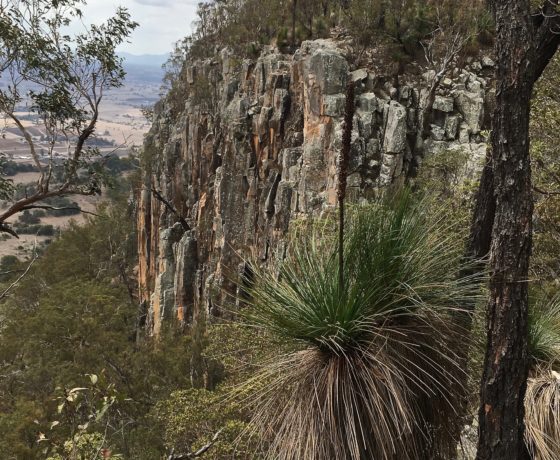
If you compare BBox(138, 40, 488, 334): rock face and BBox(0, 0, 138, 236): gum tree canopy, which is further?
BBox(138, 40, 488, 334): rock face

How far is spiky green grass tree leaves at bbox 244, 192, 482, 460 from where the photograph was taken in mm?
2805

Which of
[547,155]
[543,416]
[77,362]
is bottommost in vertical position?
[77,362]

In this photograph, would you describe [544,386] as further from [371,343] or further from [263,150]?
[263,150]

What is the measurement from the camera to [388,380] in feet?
9.04

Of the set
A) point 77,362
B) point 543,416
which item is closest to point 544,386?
point 543,416

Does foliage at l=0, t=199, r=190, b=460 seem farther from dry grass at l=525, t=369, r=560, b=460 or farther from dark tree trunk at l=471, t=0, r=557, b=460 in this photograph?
dark tree trunk at l=471, t=0, r=557, b=460

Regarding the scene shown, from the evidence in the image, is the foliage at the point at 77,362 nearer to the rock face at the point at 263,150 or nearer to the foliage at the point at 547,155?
the rock face at the point at 263,150

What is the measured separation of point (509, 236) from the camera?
8.44 feet

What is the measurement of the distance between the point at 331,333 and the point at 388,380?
0.40 m

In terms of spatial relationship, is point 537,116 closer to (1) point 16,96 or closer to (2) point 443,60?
(1) point 16,96

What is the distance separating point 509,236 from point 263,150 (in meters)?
23.2

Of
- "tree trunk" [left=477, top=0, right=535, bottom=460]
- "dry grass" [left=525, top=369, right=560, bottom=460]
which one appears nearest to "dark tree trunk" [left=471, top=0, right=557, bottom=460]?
"tree trunk" [left=477, top=0, right=535, bottom=460]

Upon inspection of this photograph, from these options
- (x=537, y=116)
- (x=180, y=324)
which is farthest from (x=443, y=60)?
(x=180, y=324)

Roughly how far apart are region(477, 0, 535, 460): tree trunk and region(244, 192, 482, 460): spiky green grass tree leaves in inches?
11.9
